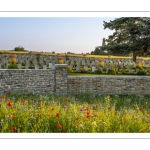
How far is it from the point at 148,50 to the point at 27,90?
269 inches

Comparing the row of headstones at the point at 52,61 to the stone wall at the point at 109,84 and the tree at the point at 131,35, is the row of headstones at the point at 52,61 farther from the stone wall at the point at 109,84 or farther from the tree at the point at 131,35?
the stone wall at the point at 109,84

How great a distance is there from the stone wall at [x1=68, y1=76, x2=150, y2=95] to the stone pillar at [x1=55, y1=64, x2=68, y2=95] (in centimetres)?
26

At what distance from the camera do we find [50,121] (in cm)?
593

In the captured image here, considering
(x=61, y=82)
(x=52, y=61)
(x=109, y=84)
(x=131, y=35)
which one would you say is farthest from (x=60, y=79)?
(x=52, y=61)

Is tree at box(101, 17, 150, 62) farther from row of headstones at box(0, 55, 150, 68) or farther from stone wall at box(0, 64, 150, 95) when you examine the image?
row of headstones at box(0, 55, 150, 68)

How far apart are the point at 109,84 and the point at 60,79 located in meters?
2.07

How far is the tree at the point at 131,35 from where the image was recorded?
13.2m

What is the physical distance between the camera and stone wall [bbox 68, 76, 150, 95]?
10889 mm

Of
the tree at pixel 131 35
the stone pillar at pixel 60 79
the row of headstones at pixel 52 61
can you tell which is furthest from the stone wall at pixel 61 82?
the row of headstones at pixel 52 61

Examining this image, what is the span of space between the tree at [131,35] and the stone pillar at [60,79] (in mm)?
4061

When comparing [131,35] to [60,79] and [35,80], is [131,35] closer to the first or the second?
[60,79]

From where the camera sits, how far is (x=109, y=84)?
11.2 m

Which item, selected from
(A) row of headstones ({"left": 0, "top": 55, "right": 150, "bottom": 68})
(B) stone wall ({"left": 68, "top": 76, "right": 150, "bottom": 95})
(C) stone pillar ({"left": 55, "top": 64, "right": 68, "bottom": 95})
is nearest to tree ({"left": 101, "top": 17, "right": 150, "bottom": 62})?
(B) stone wall ({"left": 68, "top": 76, "right": 150, "bottom": 95})

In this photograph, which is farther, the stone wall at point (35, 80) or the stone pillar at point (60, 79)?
the stone pillar at point (60, 79)
